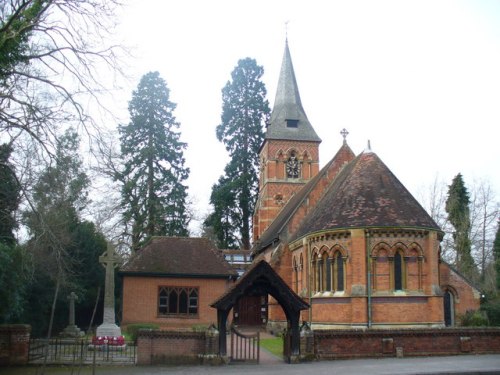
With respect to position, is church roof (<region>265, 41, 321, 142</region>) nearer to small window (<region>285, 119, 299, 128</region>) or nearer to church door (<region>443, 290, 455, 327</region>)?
small window (<region>285, 119, 299, 128</region>)

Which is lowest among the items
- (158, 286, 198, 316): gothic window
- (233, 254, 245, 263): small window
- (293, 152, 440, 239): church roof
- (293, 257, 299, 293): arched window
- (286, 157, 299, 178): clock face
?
(158, 286, 198, 316): gothic window

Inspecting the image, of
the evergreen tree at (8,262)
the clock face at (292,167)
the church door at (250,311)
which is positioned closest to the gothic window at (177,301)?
the church door at (250,311)

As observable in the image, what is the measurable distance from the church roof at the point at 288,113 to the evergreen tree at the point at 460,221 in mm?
14615

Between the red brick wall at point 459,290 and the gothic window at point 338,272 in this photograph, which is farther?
the red brick wall at point 459,290

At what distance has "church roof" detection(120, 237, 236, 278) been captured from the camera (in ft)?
104

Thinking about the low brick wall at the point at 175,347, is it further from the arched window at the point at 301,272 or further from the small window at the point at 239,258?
the small window at the point at 239,258

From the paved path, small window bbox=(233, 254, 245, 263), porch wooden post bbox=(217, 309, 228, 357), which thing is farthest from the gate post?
small window bbox=(233, 254, 245, 263)

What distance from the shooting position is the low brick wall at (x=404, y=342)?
19.0 meters

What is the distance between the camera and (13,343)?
17.2m

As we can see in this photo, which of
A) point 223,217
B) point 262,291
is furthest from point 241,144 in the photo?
point 262,291

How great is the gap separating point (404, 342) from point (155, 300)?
53.6 ft

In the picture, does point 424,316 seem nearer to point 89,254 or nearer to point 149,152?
point 89,254

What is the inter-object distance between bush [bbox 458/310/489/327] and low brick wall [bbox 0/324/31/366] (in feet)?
66.7

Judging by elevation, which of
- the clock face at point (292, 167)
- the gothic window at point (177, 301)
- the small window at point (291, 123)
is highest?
the small window at point (291, 123)
